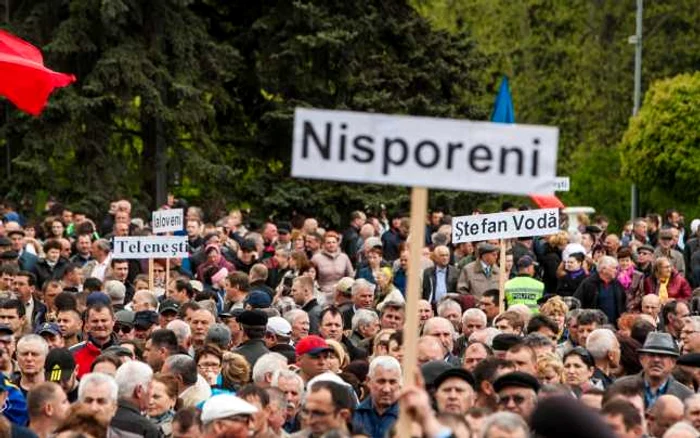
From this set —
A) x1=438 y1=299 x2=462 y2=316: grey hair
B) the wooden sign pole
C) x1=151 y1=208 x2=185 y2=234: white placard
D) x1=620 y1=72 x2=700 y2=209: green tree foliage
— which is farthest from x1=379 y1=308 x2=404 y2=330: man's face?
x1=620 y1=72 x2=700 y2=209: green tree foliage

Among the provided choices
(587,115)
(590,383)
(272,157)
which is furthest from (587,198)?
(590,383)

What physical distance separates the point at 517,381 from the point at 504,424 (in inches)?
96.2

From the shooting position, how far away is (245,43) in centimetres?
3875

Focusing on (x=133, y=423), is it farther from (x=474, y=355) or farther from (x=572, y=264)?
(x=572, y=264)

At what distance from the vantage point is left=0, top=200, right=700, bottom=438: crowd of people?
1132cm

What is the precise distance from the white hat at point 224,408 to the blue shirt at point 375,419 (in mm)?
1929

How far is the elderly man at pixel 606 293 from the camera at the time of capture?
22.3 m

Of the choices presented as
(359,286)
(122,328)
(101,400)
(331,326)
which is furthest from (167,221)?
(101,400)

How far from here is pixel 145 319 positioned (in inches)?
686

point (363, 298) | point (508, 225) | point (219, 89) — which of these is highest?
point (219, 89)

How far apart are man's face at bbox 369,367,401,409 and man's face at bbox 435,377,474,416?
2.66 ft

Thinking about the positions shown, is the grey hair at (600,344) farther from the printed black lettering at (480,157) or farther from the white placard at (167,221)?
the white placard at (167,221)

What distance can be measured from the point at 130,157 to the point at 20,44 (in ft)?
48.4

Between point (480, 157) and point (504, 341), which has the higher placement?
point (480, 157)
